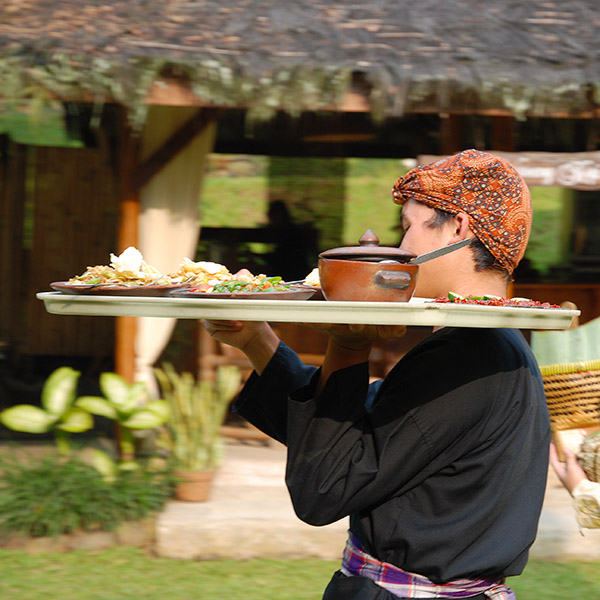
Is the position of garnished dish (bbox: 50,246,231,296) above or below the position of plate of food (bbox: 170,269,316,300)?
below

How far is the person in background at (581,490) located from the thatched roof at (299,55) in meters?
3.12

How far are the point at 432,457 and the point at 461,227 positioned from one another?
41 cm

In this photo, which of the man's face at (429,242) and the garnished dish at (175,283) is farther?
the man's face at (429,242)

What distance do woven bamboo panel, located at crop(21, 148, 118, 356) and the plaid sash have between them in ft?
23.7

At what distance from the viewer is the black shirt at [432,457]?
1426 millimetres

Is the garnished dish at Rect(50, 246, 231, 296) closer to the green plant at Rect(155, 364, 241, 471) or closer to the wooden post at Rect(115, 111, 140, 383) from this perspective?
the green plant at Rect(155, 364, 241, 471)

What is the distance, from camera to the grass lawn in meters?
4.12

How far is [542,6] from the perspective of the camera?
579cm

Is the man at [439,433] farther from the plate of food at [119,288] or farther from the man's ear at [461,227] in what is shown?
the plate of food at [119,288]

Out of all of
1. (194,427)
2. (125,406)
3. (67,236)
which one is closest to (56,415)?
(125,406)

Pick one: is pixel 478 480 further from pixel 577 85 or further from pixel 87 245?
pixel 87 245

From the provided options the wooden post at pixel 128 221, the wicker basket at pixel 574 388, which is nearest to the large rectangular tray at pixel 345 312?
the wicker basket at pixel 574 388

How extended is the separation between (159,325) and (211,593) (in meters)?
1.80

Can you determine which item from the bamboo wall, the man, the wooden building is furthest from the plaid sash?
the bamboo wall
